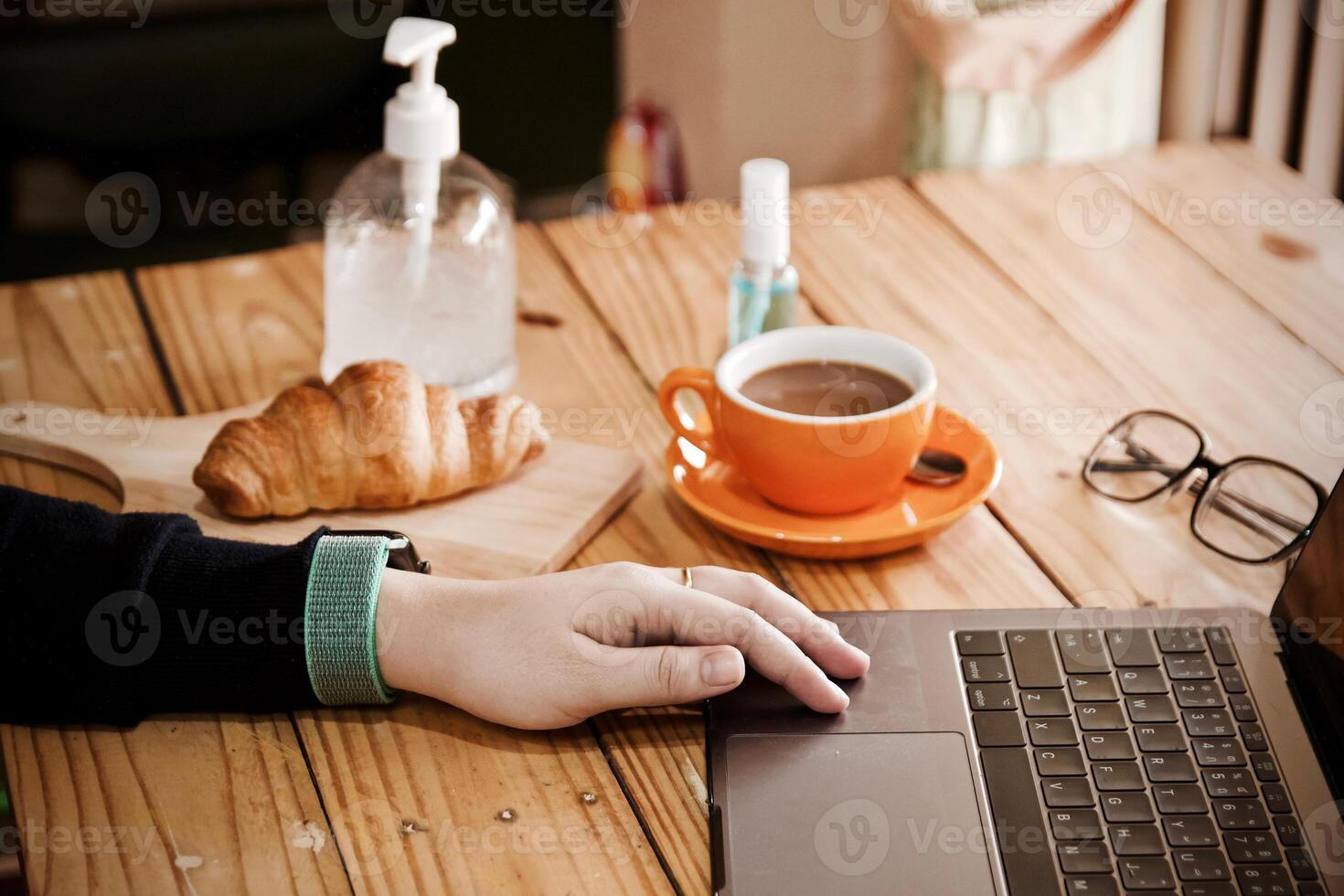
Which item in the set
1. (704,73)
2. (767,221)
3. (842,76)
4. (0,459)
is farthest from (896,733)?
(704,73)

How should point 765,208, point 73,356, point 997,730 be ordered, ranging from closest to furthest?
point 997,730
point 765,208
point 73,356

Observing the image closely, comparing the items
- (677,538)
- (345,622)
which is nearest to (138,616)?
(345,622)

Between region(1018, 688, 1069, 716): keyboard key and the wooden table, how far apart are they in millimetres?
106

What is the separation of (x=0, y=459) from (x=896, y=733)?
710mm

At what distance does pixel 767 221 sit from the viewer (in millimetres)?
1032

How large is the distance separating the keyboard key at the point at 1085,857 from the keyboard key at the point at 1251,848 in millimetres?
60

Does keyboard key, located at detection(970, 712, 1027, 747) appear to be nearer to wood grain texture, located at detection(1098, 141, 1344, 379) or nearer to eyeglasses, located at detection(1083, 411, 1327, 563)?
eyeglasses, located at detection(1083, 411, 1327, 563)

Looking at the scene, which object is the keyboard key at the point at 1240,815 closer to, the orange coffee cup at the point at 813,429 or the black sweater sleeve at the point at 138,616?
the orange coffee cup at the point at 813,429

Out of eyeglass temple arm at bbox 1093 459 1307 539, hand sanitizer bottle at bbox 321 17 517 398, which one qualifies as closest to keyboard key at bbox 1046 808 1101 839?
eyeglass temple arm at bbox 1093 459 1307 539

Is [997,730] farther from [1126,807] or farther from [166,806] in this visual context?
[166,806]

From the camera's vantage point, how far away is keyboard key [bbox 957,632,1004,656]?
78 centimetres

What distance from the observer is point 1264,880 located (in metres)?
0.62

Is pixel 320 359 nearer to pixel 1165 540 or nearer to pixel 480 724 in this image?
pixel 480 724

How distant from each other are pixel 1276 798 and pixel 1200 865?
7 cm
